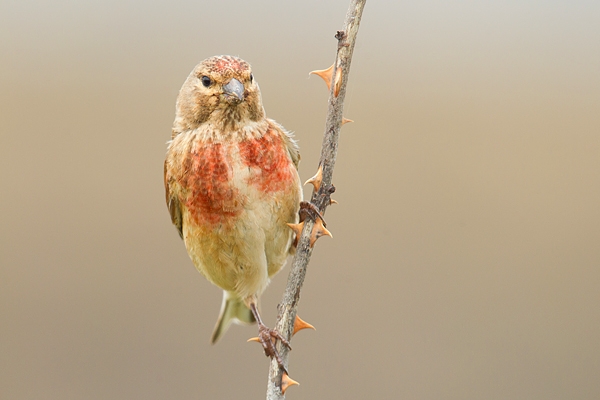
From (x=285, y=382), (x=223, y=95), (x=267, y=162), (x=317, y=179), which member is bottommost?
(x=285, y=382)

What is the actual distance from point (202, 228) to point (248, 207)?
29cm

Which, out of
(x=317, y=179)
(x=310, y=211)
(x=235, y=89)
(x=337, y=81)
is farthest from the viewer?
(x=235, y=89)

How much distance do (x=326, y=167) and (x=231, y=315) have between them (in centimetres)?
196

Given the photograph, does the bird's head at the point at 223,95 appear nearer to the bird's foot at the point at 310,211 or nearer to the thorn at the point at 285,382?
the bird's foot at the point at 310,211

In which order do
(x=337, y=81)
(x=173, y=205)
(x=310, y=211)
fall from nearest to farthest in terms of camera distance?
(x=337, y=81) → (x=310, y=211) → (x=173, y=205)

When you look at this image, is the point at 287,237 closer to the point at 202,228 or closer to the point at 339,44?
the point at 202,228

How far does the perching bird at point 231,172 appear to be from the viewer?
3141 millimetres

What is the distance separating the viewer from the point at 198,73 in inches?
127

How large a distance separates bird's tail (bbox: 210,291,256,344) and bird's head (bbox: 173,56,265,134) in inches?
50.2

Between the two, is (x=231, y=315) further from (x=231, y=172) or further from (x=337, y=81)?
(x=337, y=81)

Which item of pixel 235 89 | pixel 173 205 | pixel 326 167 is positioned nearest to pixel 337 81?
pixel 326 167

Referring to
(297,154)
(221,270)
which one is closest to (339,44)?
(297,154)

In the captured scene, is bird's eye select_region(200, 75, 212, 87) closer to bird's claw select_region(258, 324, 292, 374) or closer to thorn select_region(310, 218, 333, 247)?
thorn select_region(310, 218, 333, 247)

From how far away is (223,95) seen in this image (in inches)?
124
